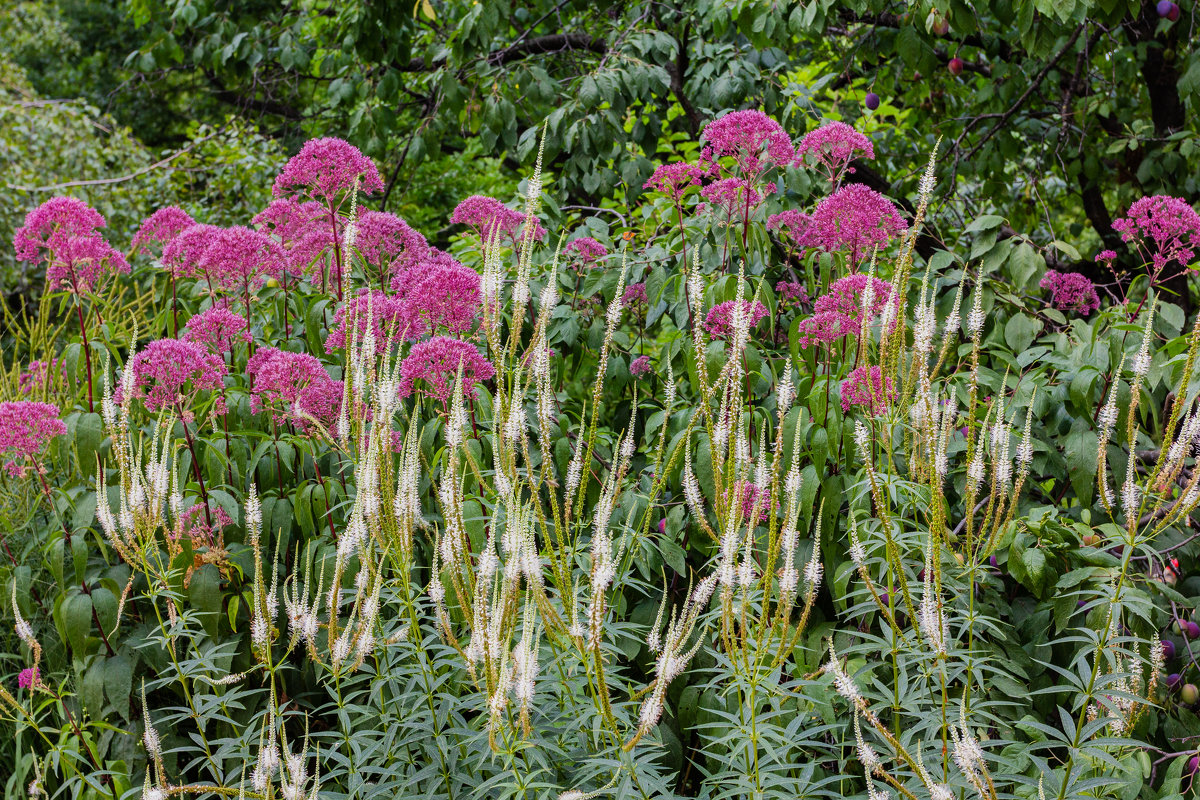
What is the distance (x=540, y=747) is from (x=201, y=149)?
9433 millimetres

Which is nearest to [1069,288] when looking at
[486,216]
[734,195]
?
[734,195]

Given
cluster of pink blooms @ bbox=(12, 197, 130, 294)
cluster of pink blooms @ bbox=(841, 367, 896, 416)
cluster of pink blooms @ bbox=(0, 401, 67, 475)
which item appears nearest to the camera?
cluster of pink blooms @ bbox=(841, 367, 896, 416)

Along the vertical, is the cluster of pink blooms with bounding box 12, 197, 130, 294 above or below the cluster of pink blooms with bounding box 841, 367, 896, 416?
above

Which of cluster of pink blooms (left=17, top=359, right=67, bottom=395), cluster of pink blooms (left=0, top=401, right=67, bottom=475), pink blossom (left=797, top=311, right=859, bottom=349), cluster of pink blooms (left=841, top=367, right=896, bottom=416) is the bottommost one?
cluster of pink blooms (left=17, top=359, right=67, bottom=395)

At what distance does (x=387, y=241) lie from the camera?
3.70 metres

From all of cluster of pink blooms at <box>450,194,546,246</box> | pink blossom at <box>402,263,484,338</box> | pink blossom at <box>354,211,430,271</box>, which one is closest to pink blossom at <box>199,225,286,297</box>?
pink blossom at <box>354,211,430,271</box>

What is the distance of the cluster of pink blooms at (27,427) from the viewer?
2980 millimetres

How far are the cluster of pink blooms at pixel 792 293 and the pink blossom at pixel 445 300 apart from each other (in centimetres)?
125

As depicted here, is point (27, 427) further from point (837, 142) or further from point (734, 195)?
point (837, 142)

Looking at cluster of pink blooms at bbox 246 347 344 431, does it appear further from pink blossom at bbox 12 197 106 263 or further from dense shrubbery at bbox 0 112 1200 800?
pink blossom at bbox 12 197 106 263

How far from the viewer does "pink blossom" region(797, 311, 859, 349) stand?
9.33 ft

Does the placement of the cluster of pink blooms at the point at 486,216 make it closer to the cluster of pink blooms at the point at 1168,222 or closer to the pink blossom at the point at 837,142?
the pink blossom at the point at 837,142

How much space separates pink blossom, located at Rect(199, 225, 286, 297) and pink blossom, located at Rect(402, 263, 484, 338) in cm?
80

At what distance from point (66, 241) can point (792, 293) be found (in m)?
2.62
